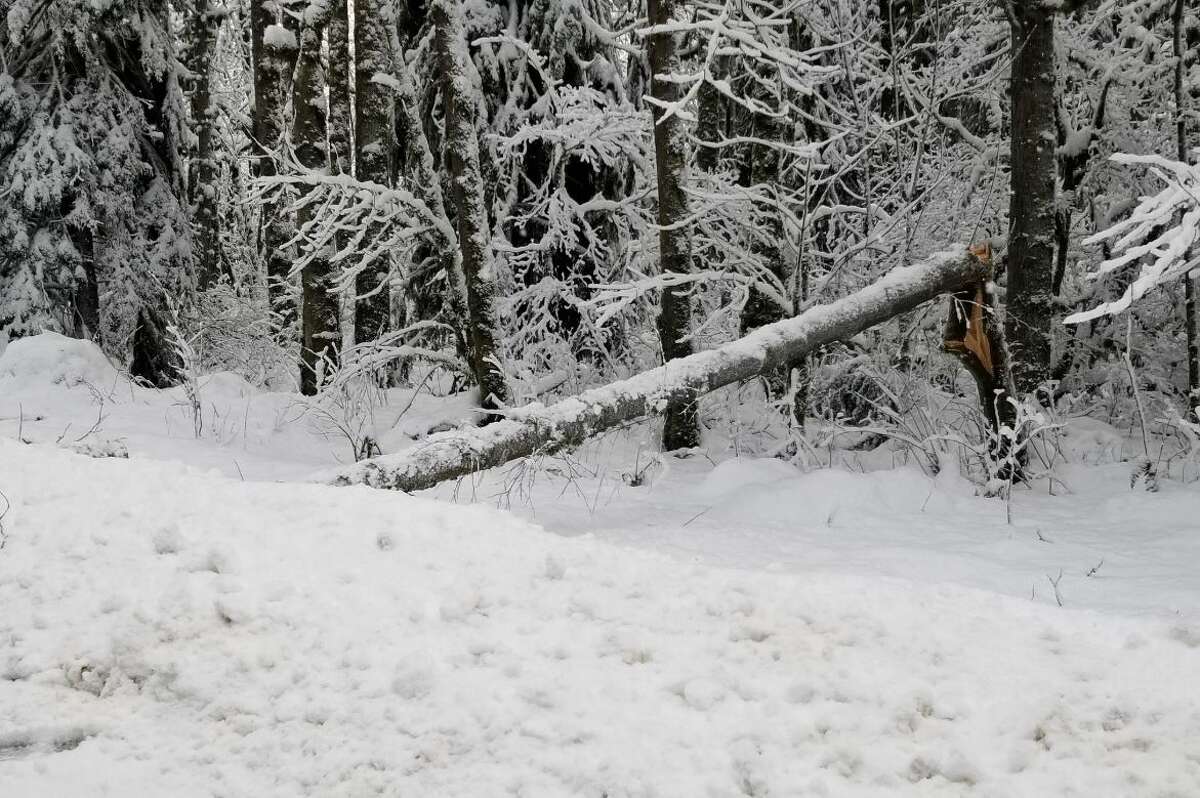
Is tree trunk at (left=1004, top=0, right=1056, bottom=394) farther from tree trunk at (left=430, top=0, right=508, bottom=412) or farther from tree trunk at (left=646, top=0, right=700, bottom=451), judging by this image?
tree trunk at (left=430, top=0, right=508, bottom=412)

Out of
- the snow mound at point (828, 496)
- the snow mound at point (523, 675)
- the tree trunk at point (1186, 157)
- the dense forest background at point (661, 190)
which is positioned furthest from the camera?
the tree trunk at point (1186, 157)

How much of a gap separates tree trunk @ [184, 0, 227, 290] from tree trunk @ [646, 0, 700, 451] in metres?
10.4

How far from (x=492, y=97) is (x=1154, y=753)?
30.0 feet

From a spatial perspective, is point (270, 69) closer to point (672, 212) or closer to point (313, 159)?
point (313, 159)

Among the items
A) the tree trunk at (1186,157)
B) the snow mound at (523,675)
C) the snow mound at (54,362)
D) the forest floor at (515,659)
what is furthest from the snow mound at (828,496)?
the snow mound at (54,362)

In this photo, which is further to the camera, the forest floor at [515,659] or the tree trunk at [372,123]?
the tree trunk at [372,123]

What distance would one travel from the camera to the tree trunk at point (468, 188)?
727 cm

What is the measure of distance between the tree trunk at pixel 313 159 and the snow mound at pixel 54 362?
2020 mm

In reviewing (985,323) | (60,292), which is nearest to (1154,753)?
(985,323)

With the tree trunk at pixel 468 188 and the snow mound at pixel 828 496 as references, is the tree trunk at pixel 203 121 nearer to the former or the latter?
the tree trunk at pixel 468 188

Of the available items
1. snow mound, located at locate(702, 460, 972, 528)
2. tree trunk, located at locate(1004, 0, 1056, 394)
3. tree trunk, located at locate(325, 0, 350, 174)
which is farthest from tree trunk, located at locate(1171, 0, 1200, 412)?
tree trunk, located at locate(325, 0, 350, 174)

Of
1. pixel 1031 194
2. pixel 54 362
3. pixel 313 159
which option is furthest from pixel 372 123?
pixel 1031 194

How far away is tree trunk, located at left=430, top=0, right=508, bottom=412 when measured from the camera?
23.8 ft

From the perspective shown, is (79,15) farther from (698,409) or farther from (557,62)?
(698,409)
